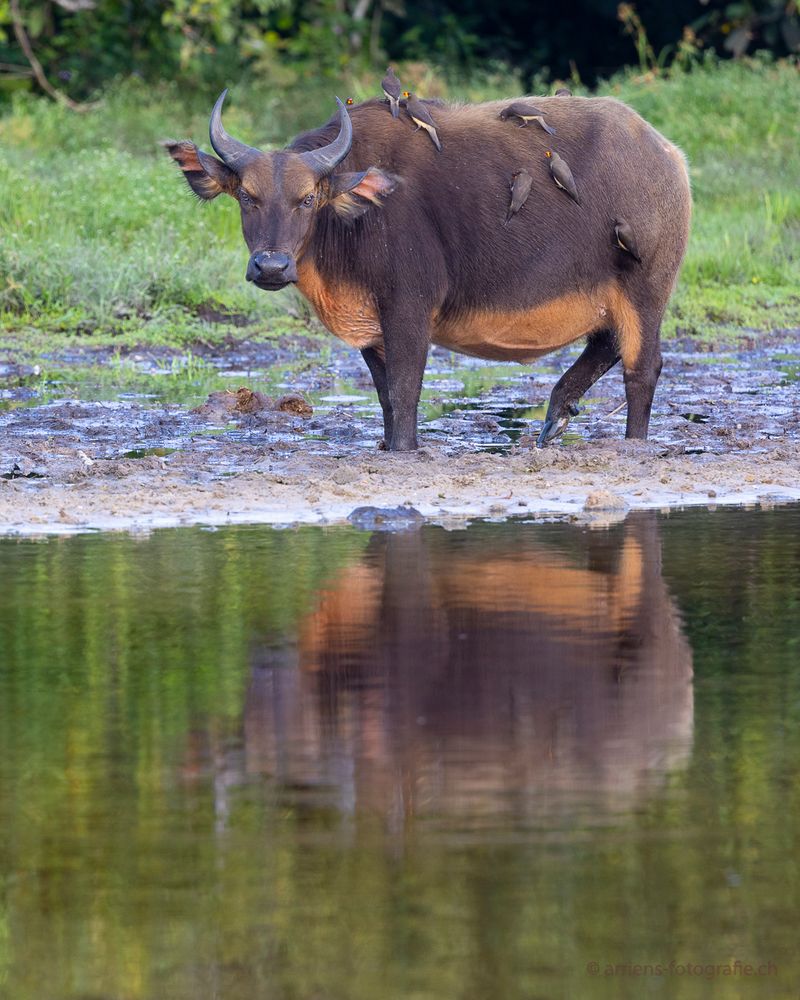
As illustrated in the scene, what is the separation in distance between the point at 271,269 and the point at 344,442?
1415 millimetres

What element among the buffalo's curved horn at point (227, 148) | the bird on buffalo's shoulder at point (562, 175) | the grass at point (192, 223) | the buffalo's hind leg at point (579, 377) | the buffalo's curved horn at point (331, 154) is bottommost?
the grass at point (192, 223)

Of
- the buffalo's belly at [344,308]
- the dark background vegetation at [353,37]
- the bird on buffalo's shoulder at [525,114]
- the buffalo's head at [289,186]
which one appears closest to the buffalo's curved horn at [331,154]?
the buffalo's head at [289,186]

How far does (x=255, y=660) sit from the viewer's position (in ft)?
18.2

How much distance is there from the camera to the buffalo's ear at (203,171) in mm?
9266

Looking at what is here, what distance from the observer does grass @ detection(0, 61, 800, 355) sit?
14.3 meters

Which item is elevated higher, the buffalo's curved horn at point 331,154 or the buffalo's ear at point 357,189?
the buffalo's curved horn at point 331,154

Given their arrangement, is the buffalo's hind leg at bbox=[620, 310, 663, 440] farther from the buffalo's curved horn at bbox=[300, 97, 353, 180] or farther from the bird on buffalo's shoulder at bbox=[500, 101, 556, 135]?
the buffalo's curved horn at bbox=[300, 97, 353, 180]

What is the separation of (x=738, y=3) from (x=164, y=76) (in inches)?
272

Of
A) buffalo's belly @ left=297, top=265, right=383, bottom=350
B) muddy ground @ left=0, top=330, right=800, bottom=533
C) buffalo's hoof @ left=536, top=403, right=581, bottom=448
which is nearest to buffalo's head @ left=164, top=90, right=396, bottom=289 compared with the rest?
buffalo's belly @ left=297, top=265, right=383, bottom=350

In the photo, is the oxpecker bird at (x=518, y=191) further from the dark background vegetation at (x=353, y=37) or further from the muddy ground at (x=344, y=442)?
the dark background vegetation at (x=353, y=37)

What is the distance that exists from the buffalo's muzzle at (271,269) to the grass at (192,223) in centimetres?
496

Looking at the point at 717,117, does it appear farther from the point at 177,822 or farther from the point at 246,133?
the point at 177,822

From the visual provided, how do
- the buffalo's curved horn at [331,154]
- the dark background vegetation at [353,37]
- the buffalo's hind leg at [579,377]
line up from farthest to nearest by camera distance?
the dark background vegetation at [353,37]
the buffalo's hind leg at [579,377]
the buffalo's curved horn at [331,154]

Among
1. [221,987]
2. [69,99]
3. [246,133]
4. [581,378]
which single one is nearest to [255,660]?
[221,987]
